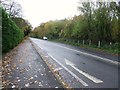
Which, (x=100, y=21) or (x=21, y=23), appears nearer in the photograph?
(x=100, y=21)

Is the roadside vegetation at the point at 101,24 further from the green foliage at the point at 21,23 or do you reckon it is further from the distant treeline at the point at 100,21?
the green foliage at the point at 21,23

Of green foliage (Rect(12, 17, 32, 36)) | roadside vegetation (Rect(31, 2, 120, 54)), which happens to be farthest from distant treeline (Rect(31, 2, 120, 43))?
green foliage (Rect(12, 17, 32, 36))

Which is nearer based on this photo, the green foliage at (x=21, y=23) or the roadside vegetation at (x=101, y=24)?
the roadside vegetation at (x=101, y=24)

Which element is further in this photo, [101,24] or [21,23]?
[21,23]

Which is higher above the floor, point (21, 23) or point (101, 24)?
point (21, 23)

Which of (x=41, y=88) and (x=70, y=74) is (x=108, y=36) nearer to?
(x=70, y=74)

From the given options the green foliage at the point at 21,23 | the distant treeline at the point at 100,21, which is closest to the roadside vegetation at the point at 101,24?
the distant treeline at the point at 100,21

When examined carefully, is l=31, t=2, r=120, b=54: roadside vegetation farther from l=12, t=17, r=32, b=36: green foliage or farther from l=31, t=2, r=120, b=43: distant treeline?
l=12, t=17, r=32, b=36: green foliage

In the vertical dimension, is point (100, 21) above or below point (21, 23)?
below

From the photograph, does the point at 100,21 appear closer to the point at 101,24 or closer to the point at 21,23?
the point at 101,24

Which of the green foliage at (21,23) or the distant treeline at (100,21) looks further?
the green foliage at (21,23)

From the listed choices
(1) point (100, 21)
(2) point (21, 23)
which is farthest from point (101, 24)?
(2) point (21, 23)

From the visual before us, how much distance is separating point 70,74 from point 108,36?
23.8 metres

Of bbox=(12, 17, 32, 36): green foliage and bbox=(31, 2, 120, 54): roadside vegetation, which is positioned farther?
bbox=(12, 17, 32, 36): green foliage
